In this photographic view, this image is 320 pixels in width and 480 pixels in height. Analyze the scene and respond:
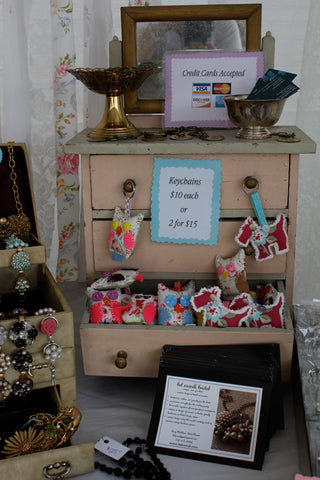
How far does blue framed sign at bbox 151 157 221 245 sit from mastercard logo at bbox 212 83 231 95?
0.20 m

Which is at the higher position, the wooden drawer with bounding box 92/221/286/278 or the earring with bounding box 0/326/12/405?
the wooden drawer with bounding box 92/221/286/278

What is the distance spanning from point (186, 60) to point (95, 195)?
0.36m

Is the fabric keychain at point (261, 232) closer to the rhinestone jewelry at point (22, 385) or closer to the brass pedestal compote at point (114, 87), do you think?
the brass pedestal compote at point (114, 87)

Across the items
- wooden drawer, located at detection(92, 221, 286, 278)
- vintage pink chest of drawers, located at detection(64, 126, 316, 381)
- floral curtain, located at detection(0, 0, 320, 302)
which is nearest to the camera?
vintage pink chest of drawers, located at detection(64, 126, 316, 381)

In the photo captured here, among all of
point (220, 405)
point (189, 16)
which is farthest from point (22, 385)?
point (189, 16)

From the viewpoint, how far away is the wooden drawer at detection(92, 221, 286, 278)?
Answer: 112 centimetres

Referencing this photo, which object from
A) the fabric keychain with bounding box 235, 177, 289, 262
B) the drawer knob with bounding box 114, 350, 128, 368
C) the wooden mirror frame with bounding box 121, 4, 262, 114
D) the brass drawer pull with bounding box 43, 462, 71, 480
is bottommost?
the brass drawer pull with bounding box 43, 462, 71, 480

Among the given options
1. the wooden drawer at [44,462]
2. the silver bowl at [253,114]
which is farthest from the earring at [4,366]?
the silver bowl at [253,114]

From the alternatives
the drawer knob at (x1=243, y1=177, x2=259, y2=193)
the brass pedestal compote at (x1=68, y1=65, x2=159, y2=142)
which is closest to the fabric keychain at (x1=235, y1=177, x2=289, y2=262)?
the drawer knob at (x1=243, y1=177, x2=259, y2=193)

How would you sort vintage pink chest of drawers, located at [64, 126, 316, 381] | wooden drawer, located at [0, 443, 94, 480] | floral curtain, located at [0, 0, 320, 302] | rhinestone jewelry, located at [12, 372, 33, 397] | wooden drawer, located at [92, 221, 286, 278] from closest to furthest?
wooden drawer, located at [0, 443, 94, 480]
rhinestone jewelry, located at [12, 372, 33, 397]
vintage pink chest of drawers, located at [64, 126, 316, 381]
wooden drawer, located at [92, 221, 286, 278]
floral curtain, located at [0, 0, 320, 302]

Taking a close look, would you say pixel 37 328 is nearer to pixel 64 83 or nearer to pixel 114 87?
pixel 114 87

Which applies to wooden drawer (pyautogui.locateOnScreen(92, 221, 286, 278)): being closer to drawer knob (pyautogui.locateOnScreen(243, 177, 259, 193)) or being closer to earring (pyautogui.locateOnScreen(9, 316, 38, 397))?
drawer knob (pyautogui.locateOnScreen(243, 177, 259, 193))

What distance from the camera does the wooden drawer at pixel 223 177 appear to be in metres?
1.07

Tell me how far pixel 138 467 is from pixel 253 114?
2.21ft
